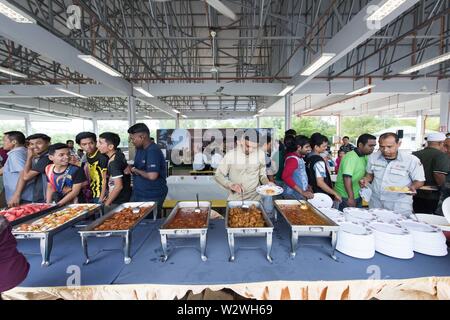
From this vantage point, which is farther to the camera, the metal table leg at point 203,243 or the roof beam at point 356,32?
the roof beam at point 356,32

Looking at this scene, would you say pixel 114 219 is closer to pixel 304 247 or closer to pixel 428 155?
pixel 304 247

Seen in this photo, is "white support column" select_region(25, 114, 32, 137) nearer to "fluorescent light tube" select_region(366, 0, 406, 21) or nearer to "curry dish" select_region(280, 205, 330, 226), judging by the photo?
"curry dish" select_region(280, 205, 330, 226)

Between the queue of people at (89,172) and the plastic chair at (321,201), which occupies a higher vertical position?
the queue of people at (89,172)

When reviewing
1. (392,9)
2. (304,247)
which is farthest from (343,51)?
(304,247)

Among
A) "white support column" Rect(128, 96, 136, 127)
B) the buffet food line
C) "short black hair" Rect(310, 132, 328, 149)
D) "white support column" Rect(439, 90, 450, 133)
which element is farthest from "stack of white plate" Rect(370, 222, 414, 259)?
"white support column" Rect(439, 90, 450, 133)

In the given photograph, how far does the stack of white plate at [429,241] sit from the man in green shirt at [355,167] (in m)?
0.86

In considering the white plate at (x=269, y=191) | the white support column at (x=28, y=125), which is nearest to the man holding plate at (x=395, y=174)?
the white plate at (x=269, y=191)

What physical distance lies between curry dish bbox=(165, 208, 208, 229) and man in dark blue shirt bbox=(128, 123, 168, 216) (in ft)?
1.75

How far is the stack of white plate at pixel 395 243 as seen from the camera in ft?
4.12

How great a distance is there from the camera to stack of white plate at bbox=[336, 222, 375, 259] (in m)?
1.26

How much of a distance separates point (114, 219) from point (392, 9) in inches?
126

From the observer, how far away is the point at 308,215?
5.19 ft

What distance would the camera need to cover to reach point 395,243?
126cm

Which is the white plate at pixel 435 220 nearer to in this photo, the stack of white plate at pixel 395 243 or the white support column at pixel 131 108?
the stack of white plate at pixel 395 243
